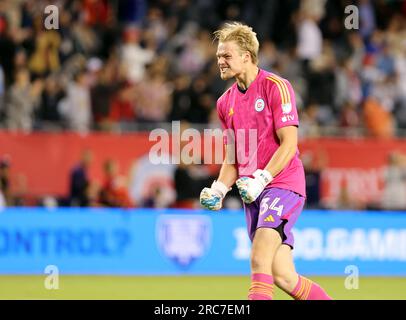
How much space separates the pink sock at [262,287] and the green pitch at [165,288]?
4.46 m

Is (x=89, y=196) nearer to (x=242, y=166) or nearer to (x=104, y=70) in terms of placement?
(x=104, y=70)

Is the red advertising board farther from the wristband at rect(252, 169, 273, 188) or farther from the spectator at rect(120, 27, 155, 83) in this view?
the wristband at rect(252, 169, 273, 188)

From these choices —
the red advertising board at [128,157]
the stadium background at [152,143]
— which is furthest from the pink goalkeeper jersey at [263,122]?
the red advertising board at [128,157]

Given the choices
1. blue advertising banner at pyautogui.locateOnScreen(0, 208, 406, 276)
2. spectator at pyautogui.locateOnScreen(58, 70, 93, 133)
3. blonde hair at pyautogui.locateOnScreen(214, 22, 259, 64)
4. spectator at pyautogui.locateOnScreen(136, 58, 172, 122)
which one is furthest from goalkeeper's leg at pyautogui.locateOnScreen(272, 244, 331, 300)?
spectator at pyautogui.locateOnScreen(136, 58, 172, 122)

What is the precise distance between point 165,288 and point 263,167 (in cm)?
617

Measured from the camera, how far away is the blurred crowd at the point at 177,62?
18938 mm

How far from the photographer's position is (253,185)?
863cm

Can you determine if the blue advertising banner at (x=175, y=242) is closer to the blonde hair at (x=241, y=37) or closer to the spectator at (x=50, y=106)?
the spectator at (x=50, y=106)

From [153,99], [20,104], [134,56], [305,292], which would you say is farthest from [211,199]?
[134,56]

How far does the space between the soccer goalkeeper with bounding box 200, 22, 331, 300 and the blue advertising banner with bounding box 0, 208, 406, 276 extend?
7.91 metres

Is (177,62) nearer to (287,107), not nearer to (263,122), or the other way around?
(263,122)

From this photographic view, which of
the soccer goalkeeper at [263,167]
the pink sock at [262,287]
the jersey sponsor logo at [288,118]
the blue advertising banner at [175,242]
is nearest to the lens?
the pink sock at [262,287]

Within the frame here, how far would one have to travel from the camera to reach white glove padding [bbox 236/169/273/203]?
8609 millimetres
